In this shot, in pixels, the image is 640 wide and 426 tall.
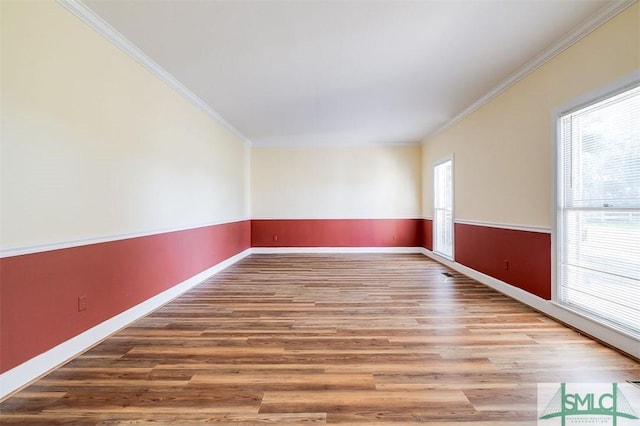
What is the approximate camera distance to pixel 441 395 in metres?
1.71

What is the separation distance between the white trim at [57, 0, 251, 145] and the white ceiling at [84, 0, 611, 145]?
63 millimetres

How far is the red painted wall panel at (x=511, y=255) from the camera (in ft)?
10.0

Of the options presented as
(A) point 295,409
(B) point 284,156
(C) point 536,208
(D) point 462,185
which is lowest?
(A) point 295,409

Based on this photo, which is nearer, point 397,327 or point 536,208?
point 397,327

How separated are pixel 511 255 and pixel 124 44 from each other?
4911mm

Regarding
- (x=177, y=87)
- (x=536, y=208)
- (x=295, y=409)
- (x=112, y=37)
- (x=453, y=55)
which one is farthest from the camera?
(x=177, y=87)

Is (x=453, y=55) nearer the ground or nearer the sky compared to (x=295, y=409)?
nearer the sky

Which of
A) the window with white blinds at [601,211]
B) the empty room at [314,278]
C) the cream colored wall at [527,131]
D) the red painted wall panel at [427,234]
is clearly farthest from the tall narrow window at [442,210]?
the window with white blinds at [601,211]

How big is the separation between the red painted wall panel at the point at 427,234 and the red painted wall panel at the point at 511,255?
4.96ft

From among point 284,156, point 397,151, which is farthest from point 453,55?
point 284,156

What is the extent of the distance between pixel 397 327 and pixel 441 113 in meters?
3.79

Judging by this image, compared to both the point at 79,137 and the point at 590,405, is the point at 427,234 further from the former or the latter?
the point at 79,137

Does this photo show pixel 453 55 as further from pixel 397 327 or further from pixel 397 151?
pixel 397 151

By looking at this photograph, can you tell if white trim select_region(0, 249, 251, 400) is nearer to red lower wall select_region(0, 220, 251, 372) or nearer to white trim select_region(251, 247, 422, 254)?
red lower wall select_region(0, 220, 251, 372)
